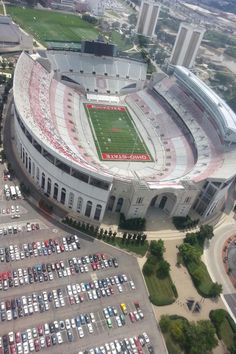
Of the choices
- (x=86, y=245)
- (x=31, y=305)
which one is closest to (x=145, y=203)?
(x=86, y=245)

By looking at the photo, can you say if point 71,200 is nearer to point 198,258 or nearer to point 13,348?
point 198,258

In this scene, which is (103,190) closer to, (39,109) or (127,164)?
(127,164)

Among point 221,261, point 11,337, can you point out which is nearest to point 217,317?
point 221,261

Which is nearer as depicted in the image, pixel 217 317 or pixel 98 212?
pixel 217 317

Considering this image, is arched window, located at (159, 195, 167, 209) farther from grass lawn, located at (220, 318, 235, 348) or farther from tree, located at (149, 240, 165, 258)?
grass lawn, located at (220, 318, 235, 348)

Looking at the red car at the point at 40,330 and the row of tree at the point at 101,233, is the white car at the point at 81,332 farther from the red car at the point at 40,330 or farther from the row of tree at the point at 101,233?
the row of tree at the point at 101,233
